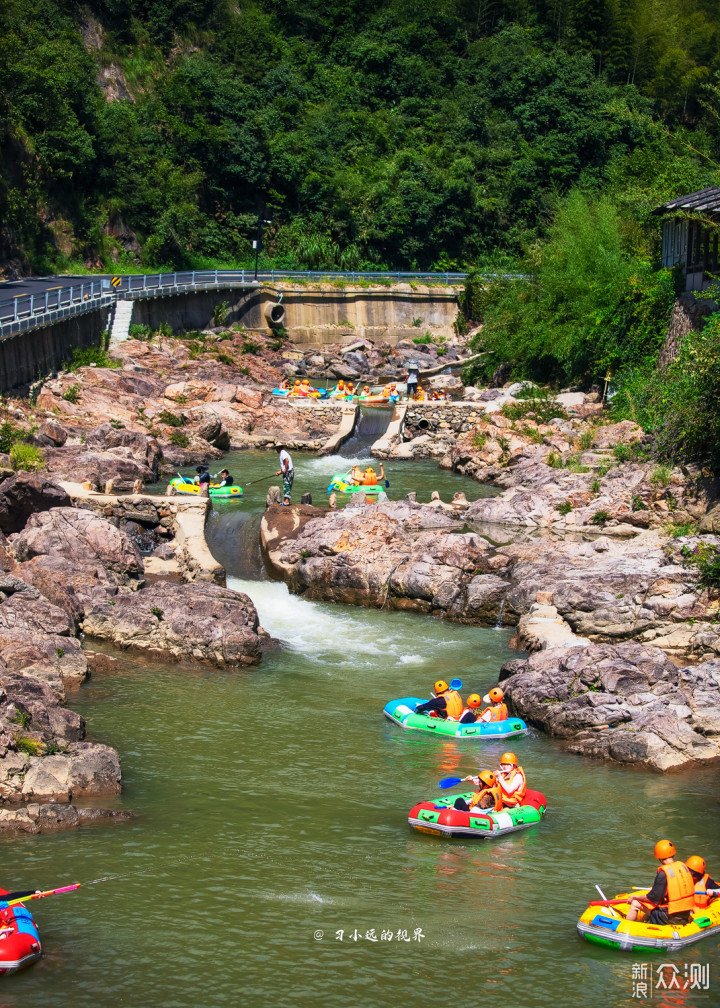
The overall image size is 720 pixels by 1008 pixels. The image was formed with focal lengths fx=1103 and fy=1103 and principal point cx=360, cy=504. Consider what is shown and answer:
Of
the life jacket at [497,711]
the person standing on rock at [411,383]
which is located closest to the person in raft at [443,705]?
the life jacket at [497,711]

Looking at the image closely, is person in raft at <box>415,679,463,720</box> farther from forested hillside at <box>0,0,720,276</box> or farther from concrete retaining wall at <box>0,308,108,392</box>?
forested hillside at <box>0,0,720,276</box>

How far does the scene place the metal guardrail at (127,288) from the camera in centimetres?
3275

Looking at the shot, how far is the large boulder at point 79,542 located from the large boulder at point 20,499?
1.46 feet

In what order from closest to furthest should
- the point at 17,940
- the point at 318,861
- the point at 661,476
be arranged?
1. the point at 17,940
2. the point at 318,861
3. the point at 661,476

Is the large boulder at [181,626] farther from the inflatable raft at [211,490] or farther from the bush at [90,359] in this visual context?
the bush at [90,359]

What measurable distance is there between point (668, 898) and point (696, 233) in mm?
23736

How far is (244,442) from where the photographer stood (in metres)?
35.6

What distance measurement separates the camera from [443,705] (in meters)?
17.2

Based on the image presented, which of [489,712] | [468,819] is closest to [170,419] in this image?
[489,712]

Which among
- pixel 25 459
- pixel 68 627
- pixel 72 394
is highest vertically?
pixel 72 394

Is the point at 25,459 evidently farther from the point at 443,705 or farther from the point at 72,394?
the point at 443,705

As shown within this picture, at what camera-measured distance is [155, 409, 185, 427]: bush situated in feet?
115

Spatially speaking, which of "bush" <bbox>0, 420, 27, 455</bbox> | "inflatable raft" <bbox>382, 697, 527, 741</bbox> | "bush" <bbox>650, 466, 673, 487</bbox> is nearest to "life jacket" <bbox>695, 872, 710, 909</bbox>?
"inflatable raft" <bbox>382, 697, 527, 741</bbox>

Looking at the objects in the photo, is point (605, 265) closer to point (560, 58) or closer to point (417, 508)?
point (417, 508)
